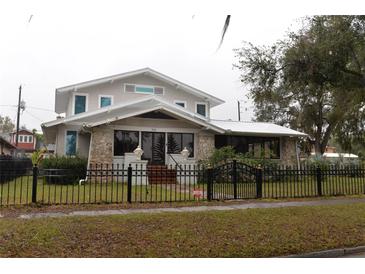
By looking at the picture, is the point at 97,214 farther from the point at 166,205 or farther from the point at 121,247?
the point at 121,247

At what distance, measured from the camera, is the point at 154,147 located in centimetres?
1980

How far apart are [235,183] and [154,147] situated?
28.6ft

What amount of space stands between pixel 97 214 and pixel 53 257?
358 centimetres

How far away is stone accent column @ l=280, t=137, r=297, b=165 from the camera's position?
23391 millimetres

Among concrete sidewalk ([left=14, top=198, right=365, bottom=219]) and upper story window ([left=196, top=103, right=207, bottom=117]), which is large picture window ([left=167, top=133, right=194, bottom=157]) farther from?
concrete sidewalk ([left=14, top=198, right=365, bottom=219])

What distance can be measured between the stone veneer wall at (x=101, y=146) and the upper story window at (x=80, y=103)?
4884 mm

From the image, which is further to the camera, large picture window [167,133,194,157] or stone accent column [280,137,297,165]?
stone accent column [280,137,297,165]

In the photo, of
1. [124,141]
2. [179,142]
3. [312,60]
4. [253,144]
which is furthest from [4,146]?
[312,60]

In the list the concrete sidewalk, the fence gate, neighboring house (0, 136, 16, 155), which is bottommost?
the concrete sidewalk

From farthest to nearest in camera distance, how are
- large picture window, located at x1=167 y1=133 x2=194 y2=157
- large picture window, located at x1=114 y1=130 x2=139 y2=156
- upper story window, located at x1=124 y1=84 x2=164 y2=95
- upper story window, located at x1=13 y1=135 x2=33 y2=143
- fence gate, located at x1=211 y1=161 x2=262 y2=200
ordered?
upper story window, located at x1=13 y1=135 x2=33 y2=143 → upper story window, located at x1=124 y1=84 x2=164 y2=95 → large picture window, located at x1=167 y1=133 x2=194 y2=157 → large picture window, located at x1=114 y1=130 x2=139 y2=156 → fence gate, located at x1=211 y1=161 x2=262 y2=200

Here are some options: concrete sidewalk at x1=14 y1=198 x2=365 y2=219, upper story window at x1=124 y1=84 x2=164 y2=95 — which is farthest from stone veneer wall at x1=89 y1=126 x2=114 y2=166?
concrete sidewalk at x1=14 y1=198 x2=365 y2=219

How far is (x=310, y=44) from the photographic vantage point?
11.3 metres

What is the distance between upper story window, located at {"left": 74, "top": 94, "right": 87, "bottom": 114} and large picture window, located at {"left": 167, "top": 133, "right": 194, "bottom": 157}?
21.2 ft

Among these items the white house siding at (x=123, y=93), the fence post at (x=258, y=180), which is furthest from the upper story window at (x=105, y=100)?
the fence post at (x=258, y=180)
